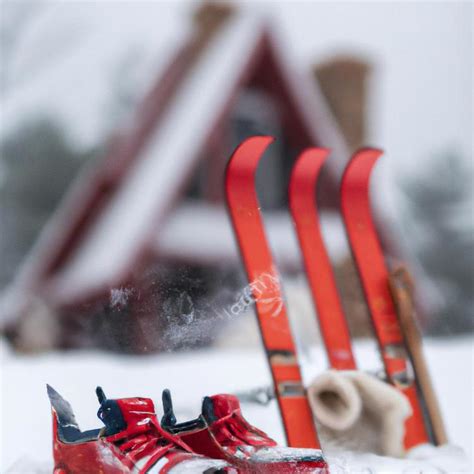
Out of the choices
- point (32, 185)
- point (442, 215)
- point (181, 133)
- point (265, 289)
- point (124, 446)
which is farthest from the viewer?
point (442, 215)

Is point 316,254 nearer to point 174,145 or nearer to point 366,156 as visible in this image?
point 366,156

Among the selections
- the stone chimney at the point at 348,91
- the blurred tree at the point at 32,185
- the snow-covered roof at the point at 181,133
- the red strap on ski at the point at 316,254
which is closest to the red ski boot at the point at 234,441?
the red strap on ski at the point at 316,254

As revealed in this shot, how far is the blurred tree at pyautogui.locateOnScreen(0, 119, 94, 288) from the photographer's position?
350 cm

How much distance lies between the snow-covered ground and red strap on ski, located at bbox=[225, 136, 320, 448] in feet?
0.07

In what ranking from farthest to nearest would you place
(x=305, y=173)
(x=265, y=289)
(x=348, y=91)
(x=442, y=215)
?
(x=442, y=215) → (x=348, y=91) → (x=305, y=173) → (x=265, y=289)

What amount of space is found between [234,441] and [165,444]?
2.5 inches

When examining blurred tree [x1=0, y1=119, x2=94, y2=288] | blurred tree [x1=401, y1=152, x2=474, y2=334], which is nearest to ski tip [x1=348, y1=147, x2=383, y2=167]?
blurred tree [x1=0, y1=119, x2=94, y2=288]

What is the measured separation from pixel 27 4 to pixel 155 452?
169 inches

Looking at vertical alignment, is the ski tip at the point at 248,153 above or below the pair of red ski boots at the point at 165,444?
above

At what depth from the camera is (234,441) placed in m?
0.57

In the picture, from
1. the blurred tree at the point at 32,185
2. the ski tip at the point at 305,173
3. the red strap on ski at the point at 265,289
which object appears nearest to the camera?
the red strap on ski at the point at 265,289

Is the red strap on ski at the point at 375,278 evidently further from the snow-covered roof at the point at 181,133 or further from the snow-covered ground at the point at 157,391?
the snow-covered roof at the point at 181,133

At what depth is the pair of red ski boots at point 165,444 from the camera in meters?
0.52

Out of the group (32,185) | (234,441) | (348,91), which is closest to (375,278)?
(234,441)
